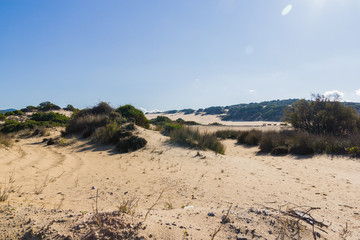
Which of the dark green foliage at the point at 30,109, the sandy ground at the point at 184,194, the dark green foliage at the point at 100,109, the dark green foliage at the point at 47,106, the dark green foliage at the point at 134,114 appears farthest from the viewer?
the dark green foliage at the point at 47,106

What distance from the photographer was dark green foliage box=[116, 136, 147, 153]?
26.1 feet

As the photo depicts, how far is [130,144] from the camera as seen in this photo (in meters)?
8.08

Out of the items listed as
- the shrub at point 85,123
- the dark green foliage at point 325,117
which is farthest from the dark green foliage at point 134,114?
the dark green foliage at point 325,117

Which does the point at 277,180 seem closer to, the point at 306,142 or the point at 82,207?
the point at 82,207

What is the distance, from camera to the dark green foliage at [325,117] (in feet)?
38.9

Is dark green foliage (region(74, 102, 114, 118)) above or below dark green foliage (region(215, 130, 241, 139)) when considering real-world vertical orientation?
above

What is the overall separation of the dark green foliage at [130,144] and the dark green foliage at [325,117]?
1034 centimetres

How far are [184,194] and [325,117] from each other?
41.2ft

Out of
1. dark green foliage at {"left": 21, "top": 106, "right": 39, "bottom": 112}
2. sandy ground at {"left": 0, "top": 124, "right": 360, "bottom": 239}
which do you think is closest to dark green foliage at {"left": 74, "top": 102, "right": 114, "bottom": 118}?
sandy ground at {"left": 0, "top": 124, "right": 360, "bottom": 239}

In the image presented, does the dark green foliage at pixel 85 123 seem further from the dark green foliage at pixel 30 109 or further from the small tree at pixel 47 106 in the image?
the dark green foliage at pixel 30 109

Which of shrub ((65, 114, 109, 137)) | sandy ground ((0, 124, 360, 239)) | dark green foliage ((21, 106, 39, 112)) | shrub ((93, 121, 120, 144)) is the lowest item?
sandy ground ((0, 124, 360, 239))

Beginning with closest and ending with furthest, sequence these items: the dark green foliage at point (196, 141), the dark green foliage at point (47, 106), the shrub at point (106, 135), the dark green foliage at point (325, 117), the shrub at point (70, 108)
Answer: the dark green foliage at point (196, 141) < the shrub at point (106, 135) < the dark green foliage at point (325, 117) < the dark green foliage at point (47, 106) < the shrub at point (70, 108)

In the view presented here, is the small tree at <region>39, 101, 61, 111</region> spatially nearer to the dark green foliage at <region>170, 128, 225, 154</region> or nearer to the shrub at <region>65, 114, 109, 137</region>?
the shrub at <region>65, 114, 109, 137</region>

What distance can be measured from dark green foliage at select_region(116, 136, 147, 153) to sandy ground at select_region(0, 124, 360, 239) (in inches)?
20.7
